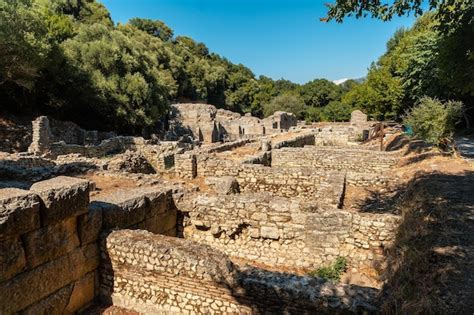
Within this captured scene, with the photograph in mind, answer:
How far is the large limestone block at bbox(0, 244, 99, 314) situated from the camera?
442 cm

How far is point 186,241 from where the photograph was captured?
5.47 metres

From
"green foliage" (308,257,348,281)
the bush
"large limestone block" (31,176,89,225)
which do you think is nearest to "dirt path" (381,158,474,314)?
"green foliage" (308,257,348,281)

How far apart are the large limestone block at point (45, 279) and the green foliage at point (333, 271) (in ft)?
13.1

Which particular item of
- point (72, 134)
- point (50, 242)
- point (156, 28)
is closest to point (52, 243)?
point (50, 242)

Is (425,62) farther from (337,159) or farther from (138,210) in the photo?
(138,210)

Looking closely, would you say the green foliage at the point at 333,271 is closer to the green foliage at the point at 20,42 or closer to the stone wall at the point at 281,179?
the stone wall at the point at 281,179

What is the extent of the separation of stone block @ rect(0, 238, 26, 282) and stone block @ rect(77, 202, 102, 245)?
97 centimetres

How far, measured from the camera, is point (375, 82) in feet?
147

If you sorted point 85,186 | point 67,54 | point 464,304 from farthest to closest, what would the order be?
point 67,54, point 85,186, point 464,304

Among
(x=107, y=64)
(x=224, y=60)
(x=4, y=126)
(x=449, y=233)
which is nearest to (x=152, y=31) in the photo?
(x=224, y=60)

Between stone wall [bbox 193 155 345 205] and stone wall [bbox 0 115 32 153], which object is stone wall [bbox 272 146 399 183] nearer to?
stone wall [bbox 193 155 345 205]

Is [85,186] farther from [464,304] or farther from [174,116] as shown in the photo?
[174,116]

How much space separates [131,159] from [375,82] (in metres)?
38.6

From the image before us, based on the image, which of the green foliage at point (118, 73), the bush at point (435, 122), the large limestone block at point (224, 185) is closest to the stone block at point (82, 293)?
the large limestone block at point (224, 185)
